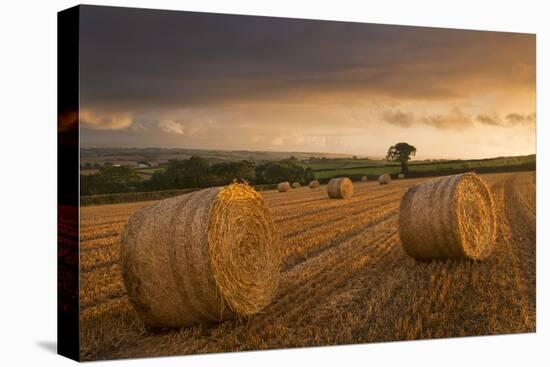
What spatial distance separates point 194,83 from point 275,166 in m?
1.26

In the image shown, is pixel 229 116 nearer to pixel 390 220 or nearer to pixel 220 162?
pixel 220 162

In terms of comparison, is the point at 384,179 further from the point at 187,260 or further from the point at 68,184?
the point at 68,184

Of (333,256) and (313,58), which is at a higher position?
(313,58)

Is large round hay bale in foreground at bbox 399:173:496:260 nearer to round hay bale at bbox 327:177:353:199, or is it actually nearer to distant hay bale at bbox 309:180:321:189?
round hay bale at bbox 327:177:353:199

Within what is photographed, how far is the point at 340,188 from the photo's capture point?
9.59 meters

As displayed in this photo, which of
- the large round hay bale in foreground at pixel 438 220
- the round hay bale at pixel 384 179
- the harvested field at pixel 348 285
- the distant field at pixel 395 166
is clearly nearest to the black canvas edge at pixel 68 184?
the harvested field at pixel 348 285

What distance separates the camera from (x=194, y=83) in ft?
27.7

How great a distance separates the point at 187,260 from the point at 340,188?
105 inches

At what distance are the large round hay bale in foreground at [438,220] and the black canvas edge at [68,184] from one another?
168 inches

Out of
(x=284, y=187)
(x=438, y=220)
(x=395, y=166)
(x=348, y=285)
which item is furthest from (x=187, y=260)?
(x=438, y=220)

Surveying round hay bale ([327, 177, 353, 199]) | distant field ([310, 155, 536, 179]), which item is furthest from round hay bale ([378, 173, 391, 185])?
round hay bale ([327, 177, 353, 199])

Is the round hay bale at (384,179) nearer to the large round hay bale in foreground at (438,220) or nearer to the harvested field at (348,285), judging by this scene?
the harvested field at (348,285)

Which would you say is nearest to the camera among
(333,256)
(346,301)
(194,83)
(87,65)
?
(87,65)

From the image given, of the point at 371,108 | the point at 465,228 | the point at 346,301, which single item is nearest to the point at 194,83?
the point at 371,108
